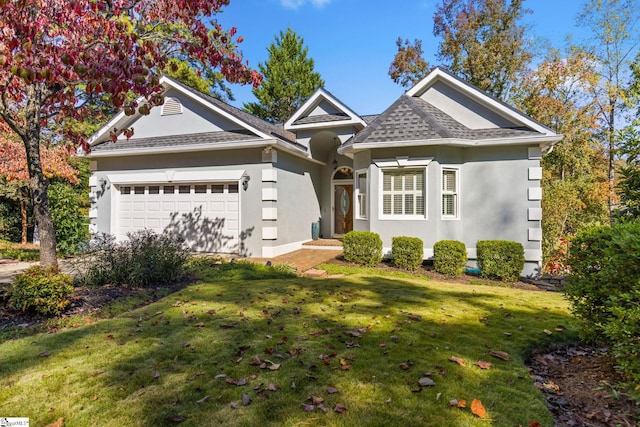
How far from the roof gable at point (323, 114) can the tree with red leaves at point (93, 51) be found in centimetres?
692

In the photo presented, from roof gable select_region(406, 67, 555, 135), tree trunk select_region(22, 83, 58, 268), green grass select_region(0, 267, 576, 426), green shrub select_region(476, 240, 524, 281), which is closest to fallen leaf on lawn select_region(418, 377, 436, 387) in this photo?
green grass select_region(0, 267, 576, 426)

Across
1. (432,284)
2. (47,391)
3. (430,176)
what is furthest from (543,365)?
(430,176)

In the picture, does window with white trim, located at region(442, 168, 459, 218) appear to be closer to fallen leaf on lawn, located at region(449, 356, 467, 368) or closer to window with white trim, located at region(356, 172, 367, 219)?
window with white trim, located at region(356, 172, 367, 219)

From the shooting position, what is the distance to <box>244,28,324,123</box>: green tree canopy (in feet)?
99.3

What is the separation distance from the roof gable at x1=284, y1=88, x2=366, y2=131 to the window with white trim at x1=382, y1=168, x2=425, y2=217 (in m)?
3.26

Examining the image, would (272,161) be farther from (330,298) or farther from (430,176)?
(330,298)

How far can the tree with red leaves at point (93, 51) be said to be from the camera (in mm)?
4555

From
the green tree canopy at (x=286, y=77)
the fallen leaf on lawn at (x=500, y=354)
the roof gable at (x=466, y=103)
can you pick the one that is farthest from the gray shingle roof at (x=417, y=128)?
the green tree canopy at (x=286, y=77)

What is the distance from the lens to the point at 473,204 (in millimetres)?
11211

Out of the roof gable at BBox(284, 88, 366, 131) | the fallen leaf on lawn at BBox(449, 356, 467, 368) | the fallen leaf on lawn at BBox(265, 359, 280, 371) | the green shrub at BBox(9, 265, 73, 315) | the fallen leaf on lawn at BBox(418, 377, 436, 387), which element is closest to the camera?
the fallen leaf on lawn at BBox(418, 377, 436, 387)

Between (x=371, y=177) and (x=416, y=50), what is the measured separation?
53.5 ft

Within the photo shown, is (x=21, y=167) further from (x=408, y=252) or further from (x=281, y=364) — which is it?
(x=281, y=364)

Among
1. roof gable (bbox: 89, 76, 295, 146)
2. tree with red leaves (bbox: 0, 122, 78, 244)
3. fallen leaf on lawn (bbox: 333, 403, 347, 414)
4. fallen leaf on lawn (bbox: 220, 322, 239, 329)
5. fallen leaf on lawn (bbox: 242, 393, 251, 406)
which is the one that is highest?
roof gable (bbox: 89, 76, 295, 146)

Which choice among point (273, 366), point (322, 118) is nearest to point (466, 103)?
point (322, 118)
